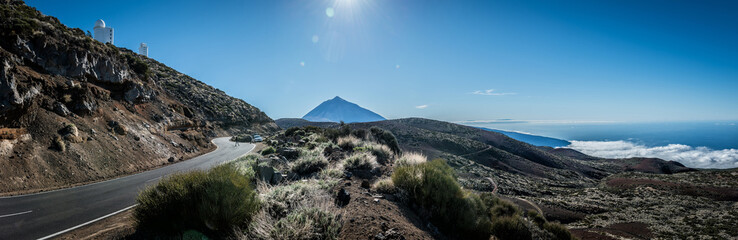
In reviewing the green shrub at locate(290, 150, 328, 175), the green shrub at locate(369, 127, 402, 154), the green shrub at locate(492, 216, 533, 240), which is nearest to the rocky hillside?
the green shrub at locate(290, 150, 328, 175)

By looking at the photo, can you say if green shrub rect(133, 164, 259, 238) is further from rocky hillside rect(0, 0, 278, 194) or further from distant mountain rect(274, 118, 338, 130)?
distant mountain rect(274, 118, 338, 130)

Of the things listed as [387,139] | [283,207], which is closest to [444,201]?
[283,207]

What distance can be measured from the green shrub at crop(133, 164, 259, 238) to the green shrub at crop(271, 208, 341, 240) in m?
0.66

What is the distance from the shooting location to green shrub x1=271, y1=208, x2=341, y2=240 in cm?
346

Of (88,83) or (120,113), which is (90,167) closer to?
(120,113)

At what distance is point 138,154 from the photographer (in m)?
17.1

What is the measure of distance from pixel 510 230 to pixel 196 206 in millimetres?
7988

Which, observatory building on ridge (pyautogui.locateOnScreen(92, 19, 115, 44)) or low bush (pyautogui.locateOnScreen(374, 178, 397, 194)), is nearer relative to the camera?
low bush (pyautogui.locateOnScreen(374, 178, 397, 194))

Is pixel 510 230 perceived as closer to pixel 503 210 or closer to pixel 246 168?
pixel 503 210

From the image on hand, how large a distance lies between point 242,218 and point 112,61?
2866 cm

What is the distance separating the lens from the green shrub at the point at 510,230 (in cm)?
710

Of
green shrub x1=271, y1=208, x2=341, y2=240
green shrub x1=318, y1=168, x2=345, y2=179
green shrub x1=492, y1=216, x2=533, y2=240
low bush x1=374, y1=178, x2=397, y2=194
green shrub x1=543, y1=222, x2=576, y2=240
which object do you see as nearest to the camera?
green shrub x1=271, y1=208, x2=341, y2=240

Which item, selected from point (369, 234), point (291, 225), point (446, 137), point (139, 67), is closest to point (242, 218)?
point (291, 225)

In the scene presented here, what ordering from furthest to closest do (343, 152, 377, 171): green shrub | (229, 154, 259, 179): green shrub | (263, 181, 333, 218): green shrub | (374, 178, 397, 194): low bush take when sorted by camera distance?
(343, 152, 377, 171): green shrub → (374, 178, 397, 194): low bush → (229, 154, 259, 179): green shrub → (263, 181, 333, 218): green shrub
